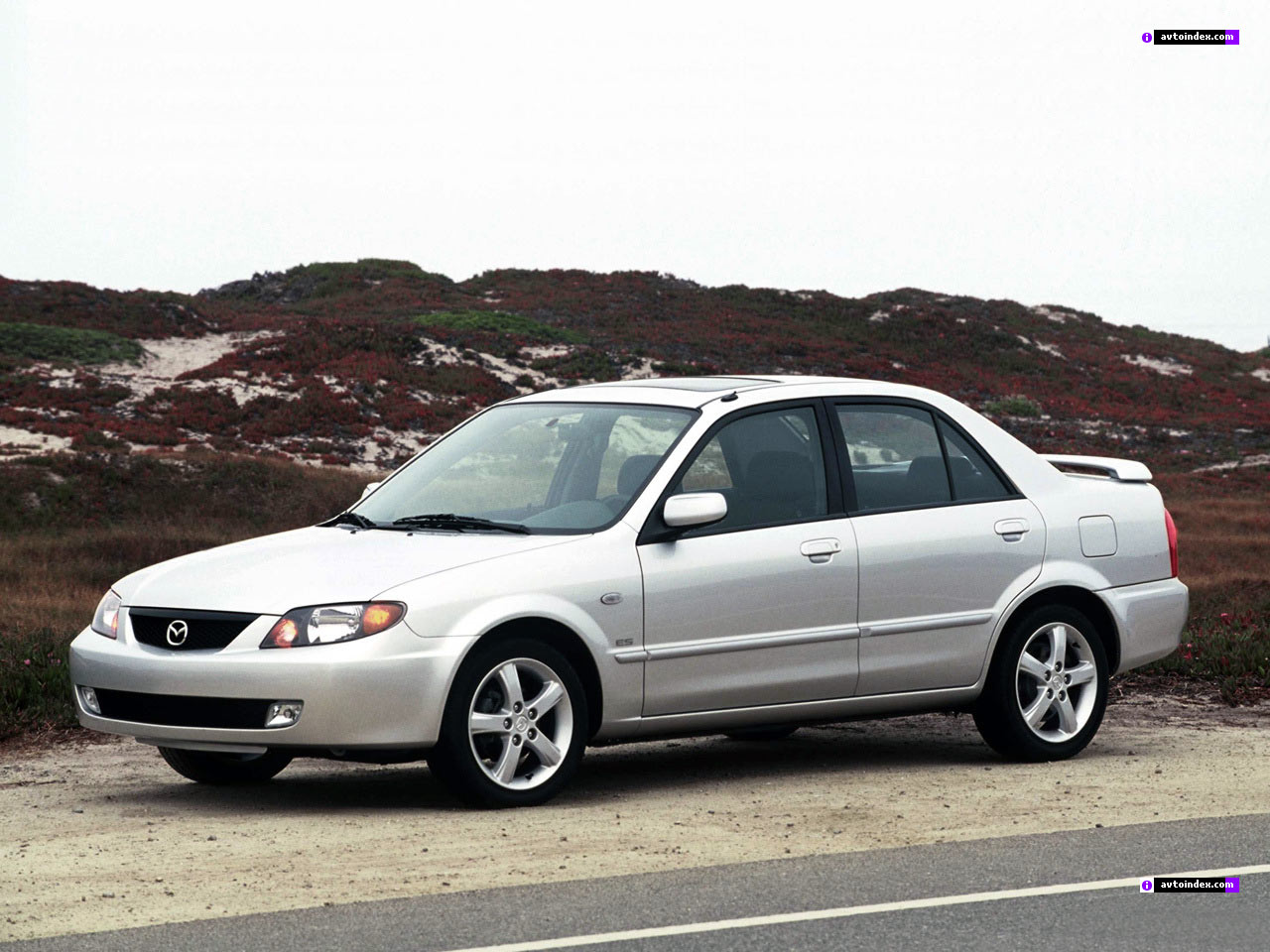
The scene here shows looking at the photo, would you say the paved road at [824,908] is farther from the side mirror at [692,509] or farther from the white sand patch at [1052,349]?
the white sand patch at [1052,349]

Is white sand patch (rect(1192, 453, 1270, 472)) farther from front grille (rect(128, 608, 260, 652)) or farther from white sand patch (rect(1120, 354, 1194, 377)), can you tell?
front grille (rect(128, 608, 260, 652))

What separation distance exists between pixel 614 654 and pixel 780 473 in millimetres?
1293

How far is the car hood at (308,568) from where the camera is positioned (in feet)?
22.3

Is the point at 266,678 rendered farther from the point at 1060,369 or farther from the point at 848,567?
the point at 1060,369

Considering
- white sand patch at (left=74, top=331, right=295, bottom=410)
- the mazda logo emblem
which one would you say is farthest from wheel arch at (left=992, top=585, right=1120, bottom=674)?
white sand patch at (left=74, top=331, right=295, bottom=410)

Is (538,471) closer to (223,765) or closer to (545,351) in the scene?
(223,765)

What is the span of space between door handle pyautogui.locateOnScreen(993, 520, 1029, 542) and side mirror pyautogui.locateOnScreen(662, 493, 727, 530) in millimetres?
1784

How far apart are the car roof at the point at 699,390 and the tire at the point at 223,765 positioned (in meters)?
2.07

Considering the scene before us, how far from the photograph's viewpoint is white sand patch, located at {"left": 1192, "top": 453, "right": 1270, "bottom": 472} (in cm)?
4725

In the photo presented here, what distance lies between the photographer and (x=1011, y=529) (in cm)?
844

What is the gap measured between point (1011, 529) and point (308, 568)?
3.42m

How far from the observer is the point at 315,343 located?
162 feet

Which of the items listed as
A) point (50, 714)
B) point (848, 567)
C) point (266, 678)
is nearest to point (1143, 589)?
point (848, 567)

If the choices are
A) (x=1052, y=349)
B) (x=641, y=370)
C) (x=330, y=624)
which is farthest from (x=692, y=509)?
(x=1052, y=349)
